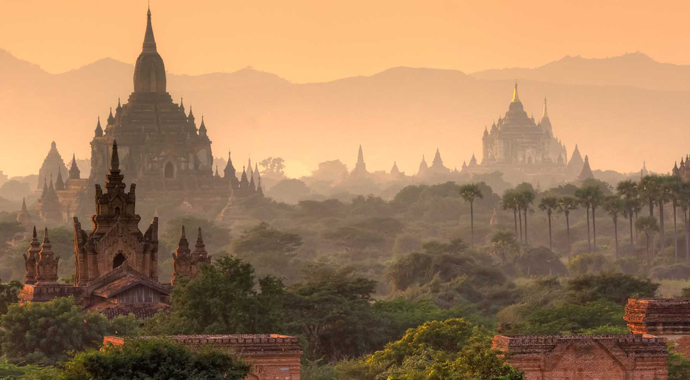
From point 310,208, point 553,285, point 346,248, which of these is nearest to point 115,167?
point 553,285

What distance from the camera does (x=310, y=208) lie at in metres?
154

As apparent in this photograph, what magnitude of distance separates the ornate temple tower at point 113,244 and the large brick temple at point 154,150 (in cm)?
8123

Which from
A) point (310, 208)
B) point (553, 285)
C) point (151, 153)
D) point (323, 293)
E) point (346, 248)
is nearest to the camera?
point (323, 293)

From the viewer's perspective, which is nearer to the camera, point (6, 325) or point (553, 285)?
point (6, 325)

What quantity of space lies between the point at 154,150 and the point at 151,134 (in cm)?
144

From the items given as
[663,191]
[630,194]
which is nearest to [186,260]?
[663,191]

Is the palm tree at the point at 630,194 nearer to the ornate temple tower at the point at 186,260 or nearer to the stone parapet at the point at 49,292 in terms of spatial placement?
the ornate temple tower at the point at 186,260

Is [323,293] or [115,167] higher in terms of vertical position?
[115,167]

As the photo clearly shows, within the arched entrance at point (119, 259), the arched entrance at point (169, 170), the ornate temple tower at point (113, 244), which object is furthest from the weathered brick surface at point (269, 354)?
the arched entrance at point (169, 170)

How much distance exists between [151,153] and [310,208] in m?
19.3

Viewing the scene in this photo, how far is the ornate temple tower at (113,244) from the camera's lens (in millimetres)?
53812

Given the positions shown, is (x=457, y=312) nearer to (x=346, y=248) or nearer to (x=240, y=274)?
(x=240, y=274)

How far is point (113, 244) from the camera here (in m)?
54.4

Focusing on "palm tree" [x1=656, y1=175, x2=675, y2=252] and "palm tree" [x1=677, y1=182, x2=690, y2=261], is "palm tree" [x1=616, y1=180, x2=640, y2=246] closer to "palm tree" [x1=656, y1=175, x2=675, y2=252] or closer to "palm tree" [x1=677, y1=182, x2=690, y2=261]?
"palm tree" [x1=656, y1=175, x2=675, y2=252]
